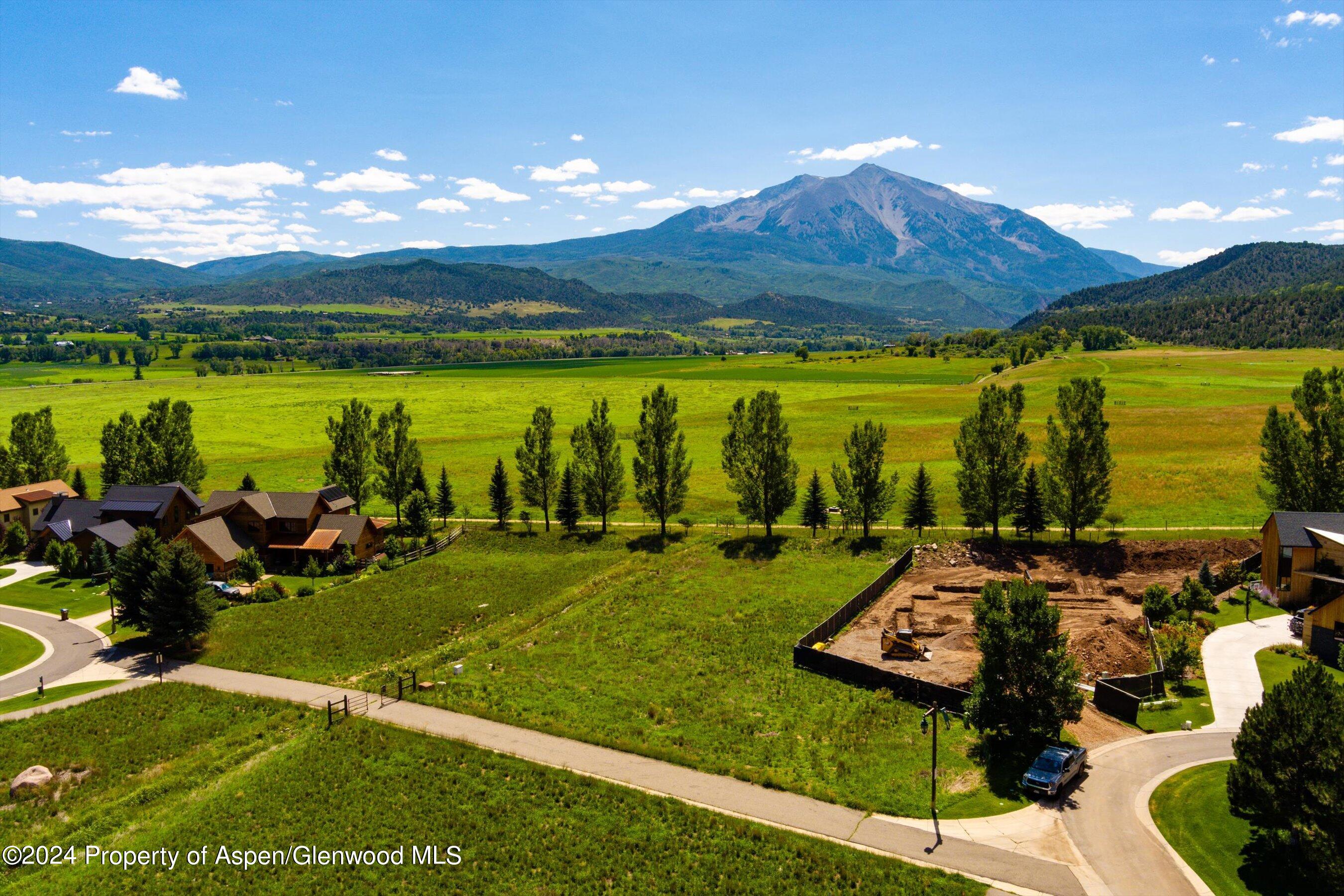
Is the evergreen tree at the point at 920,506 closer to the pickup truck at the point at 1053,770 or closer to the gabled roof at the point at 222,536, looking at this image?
the pickup truck at the point at 1053,770

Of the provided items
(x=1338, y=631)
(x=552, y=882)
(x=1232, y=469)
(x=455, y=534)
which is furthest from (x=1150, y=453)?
(x=552, y=882)

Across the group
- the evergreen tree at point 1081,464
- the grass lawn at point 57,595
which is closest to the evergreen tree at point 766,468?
the evergreen tree at point 1081,464

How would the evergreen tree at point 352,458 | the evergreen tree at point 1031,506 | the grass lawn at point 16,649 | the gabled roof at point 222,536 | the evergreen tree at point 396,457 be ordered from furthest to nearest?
the evergreen tree at point 352,458
the evergreen tree at point 396,457
the evergreen tree at point 1031,506
the gabled roof at point 222,536
the grass lawn at point 16,649

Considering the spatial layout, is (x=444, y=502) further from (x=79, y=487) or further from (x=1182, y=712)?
(x=1182, y=712)

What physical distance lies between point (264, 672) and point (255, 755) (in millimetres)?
11255

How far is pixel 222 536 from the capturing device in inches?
2400

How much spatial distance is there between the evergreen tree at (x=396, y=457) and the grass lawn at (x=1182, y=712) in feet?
215

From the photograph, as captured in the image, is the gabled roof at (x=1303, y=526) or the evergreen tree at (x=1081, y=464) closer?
the gabled roof at (x=1303, y=526)

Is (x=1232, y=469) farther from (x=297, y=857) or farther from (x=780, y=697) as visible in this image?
(x=297, y=857)

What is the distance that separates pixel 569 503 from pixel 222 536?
30.9 meters

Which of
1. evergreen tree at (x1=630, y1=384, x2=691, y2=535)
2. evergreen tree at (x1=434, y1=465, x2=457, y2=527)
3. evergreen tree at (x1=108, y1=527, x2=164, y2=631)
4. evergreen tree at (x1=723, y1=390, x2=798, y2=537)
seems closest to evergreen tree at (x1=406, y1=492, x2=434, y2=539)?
evergreen tree at (x1=434, y1=465, x2=457, y2=527)

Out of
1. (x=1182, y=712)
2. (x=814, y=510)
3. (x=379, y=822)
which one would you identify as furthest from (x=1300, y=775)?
(x=814, y=510)

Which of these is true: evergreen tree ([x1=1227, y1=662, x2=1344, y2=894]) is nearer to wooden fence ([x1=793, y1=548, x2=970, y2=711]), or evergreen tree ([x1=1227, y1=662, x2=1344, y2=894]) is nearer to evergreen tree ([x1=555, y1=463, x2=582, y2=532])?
wooden fence ([x1=793, y1=548, x2=970, y2=711])

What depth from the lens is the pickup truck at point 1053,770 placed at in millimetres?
26586
